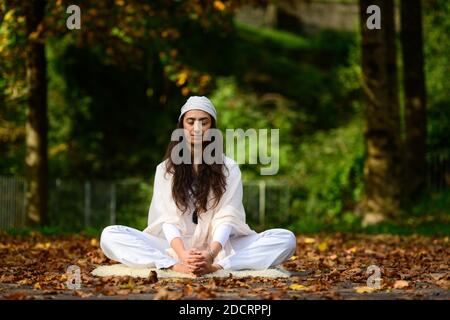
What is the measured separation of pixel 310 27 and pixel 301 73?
6.20 m

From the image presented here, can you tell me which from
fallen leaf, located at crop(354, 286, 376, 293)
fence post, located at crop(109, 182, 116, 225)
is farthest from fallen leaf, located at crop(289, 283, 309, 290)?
fence post, located at crop(109, 182, 116, 225)

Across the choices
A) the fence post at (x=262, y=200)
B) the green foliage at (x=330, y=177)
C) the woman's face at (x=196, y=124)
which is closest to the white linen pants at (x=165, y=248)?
the woman's face at (x=196, y=124)

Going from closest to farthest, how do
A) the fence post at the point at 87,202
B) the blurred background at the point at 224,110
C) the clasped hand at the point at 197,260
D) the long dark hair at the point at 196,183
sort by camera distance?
1. the clasped hand at the point at 197,260
2. the long dark hair at the point at 196,183
3. the blurred background at the point at 224,110
4. the fence post at the point at 87,202

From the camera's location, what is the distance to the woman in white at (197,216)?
9438 mm

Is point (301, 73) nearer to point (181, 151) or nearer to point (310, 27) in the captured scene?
point (310, 27)

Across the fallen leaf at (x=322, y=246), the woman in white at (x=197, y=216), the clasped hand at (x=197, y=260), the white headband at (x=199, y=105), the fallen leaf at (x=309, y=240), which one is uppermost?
the white headband at (x=199, y=105)

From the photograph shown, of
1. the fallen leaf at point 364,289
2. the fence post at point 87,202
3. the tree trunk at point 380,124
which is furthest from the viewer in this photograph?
the fence post at point 87,202

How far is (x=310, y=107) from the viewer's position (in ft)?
121

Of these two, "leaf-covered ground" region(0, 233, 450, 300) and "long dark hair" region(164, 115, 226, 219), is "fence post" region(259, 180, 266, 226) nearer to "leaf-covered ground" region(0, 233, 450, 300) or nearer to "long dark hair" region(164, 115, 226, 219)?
"leaf-covered ground" region(0, 233, 450, 300)

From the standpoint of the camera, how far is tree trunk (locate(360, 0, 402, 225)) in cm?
1848

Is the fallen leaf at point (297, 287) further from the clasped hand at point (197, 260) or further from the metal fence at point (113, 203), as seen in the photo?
the metal fence at point (113, 203)

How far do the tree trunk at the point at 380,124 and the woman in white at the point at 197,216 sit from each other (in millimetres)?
9270

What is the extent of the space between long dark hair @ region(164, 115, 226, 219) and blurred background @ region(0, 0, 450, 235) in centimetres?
804
